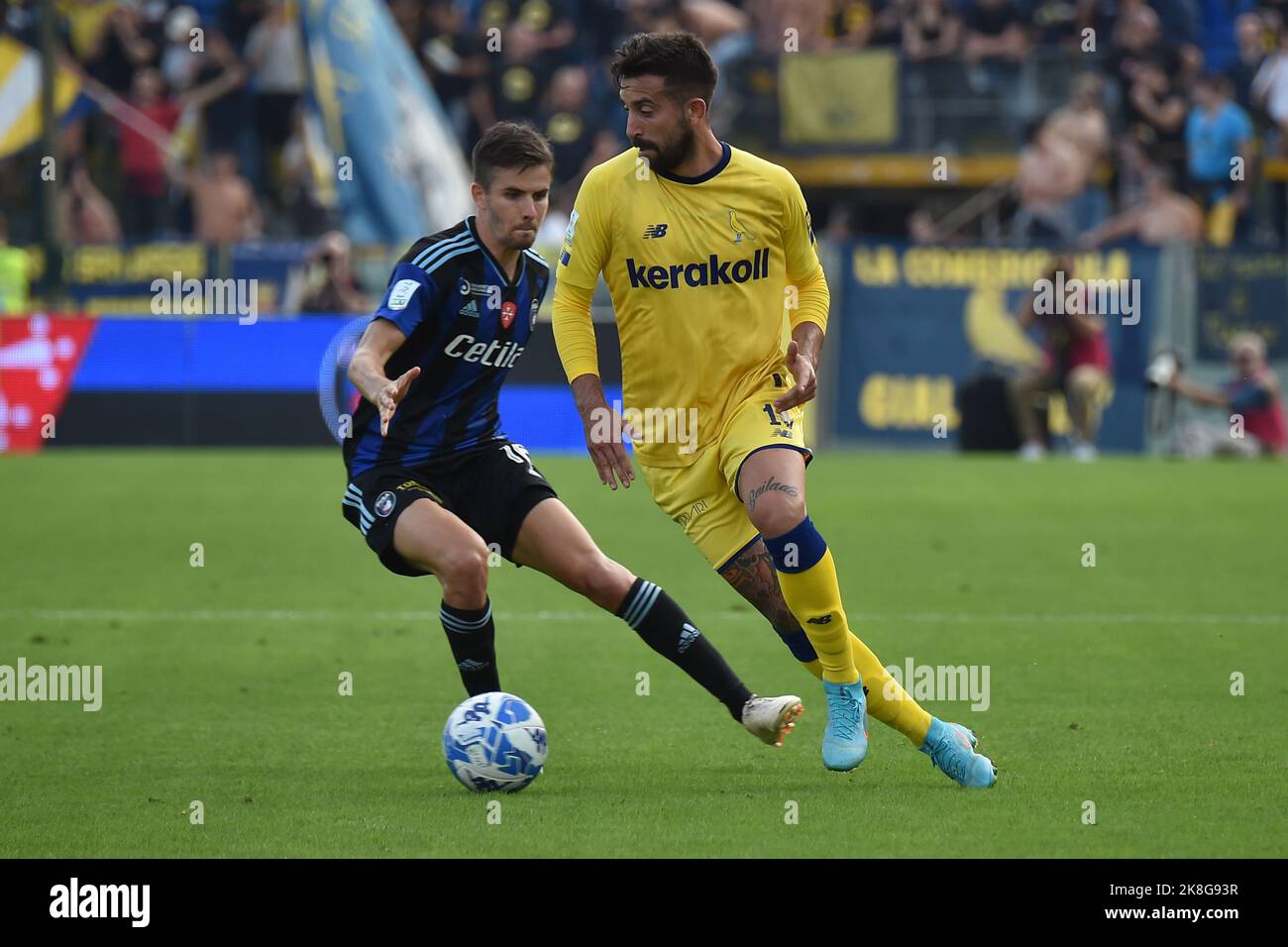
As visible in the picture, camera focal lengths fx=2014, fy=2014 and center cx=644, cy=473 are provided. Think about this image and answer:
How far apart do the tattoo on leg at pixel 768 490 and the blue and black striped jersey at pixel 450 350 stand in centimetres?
118

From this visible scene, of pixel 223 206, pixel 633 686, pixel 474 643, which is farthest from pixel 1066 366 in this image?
pixel 474 643

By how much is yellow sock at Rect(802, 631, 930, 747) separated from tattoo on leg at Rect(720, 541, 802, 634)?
9.6 inches

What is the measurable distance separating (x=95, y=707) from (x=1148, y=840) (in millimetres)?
4236

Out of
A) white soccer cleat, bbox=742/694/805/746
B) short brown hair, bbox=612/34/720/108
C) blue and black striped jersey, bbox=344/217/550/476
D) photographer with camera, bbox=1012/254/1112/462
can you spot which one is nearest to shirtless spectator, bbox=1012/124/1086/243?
photographer with camera, bbox=1012/254/1112/462

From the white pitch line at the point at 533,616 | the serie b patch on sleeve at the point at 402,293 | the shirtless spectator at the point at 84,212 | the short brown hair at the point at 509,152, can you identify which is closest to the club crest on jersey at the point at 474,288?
the serie b patch on sleeve at the point at 402,293

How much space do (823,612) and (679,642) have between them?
62 centimetres

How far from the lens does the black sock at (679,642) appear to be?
6590 millimetres

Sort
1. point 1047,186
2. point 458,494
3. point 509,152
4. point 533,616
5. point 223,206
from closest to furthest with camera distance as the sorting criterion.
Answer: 1. point 509,152
2. point 458,494
3. point 533,616
4. point 1047,186
5. point 223,206

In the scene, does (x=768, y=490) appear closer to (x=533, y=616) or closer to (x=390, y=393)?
(x=390, y=393)

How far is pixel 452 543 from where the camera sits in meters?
6.50

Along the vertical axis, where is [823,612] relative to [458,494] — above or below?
below

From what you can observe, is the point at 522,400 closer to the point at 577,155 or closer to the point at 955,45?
the point at 577,155

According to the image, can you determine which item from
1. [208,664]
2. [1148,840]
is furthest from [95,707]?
[1148,840]

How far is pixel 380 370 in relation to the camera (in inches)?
255
